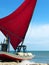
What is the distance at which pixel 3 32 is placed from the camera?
49.5 metres

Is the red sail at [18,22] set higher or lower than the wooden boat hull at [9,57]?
higher

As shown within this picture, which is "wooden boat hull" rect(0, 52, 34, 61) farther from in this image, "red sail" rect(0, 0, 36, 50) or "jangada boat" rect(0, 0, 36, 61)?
"red sail" rect(0, 0, 36, 50)

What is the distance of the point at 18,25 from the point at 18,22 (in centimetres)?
54

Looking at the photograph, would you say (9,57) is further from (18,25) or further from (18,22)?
(18,22)

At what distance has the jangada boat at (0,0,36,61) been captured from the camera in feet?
162

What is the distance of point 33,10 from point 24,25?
3064 millimetres

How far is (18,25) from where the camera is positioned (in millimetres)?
50625

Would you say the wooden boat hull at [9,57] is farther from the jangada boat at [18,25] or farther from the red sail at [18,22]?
the red sail at [18,22]

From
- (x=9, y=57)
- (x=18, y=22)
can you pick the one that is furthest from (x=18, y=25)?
(x=9, y=57)

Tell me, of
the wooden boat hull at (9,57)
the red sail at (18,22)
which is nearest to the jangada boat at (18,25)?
the red sail at (18,22)

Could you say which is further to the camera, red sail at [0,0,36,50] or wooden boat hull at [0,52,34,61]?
red sail at [0,0,36,50]

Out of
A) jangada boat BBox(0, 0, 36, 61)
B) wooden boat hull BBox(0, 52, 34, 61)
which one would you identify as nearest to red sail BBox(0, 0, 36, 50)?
jangada boat BBox(0, 0, 36, 61)

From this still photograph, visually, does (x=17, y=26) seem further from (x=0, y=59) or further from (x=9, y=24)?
(x=0, y=59)

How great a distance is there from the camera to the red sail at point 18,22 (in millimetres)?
49531
